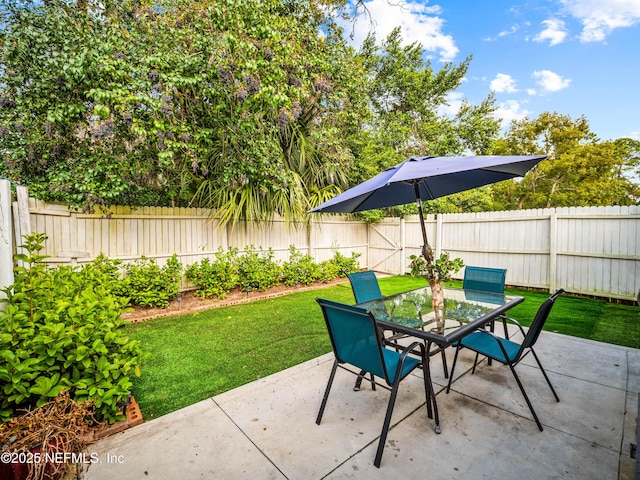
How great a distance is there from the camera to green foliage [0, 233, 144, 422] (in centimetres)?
144

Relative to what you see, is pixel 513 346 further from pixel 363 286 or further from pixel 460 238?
pixel 460 238

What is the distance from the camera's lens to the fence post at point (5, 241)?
2.06 meters

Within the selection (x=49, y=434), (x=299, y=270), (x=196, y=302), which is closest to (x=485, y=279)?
(x=49, y=434)

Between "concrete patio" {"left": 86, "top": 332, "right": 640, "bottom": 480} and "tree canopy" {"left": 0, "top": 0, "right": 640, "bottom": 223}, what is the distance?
137 inches

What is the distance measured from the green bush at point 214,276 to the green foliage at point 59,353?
10.7 ft

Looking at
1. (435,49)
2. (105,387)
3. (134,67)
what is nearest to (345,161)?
(134,67)

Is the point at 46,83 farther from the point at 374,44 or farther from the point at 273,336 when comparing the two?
the point at 374,44

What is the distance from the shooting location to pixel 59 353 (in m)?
1.60

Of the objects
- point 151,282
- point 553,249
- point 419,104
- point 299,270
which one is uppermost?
point 419,104

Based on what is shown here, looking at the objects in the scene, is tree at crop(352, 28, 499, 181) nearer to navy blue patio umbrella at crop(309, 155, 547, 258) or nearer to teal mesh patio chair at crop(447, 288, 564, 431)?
navy blue patio umbrella at crop(309, 155, 547, 258)

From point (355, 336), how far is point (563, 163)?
1527 cm

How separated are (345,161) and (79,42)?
17.5ft

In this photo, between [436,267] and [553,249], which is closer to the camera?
[436,267]

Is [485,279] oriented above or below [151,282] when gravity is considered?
above
